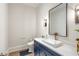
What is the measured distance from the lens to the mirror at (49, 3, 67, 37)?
4.54 ft

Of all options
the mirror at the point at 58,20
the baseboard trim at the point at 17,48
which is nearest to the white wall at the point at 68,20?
the mirror at the point at 58,20

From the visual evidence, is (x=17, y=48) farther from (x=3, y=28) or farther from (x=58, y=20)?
(x=58, y=20)

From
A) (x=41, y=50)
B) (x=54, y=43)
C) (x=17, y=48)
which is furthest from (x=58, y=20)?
(x=17, y=48)

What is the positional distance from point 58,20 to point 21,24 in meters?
0.50

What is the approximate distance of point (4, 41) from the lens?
1.33m

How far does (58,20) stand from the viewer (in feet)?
4.62

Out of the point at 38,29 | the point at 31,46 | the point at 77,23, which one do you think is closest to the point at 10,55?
the point at 31,46

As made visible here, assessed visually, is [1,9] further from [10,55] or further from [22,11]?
[10,55]

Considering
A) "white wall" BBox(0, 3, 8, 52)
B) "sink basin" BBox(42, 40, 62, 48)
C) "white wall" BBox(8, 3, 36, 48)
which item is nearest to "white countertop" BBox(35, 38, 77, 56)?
"sink basin" BBox(42, 40, 62, 48)

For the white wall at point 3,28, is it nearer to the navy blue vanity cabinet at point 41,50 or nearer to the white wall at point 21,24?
the white wall at point 21,24

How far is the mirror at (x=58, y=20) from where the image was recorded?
4.54ft

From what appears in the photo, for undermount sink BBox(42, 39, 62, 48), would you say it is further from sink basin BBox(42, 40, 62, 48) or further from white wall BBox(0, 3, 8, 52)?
white wall BBox(0, 3, 8, 52)

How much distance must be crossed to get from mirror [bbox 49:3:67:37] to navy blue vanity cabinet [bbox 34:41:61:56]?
222 millimetres

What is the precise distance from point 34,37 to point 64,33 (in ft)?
1.32
